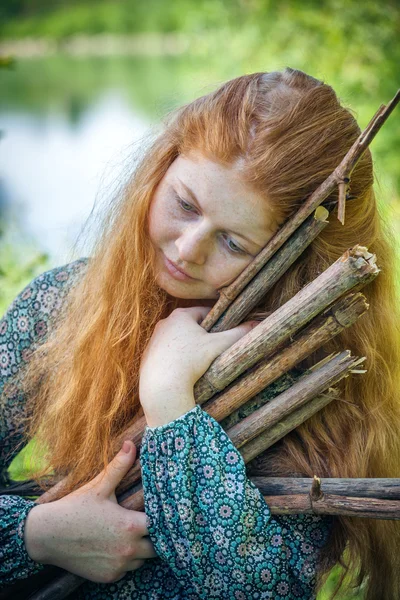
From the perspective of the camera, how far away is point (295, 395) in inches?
65.2

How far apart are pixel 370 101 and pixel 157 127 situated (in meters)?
6.09

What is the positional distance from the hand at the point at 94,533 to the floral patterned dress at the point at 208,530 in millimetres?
45

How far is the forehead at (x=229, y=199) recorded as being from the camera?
5.42 ft

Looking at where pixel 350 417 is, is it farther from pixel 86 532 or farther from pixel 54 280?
pixel 54 280

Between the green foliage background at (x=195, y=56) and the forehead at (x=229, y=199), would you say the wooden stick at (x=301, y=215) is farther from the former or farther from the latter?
the green foliage background at (x=195, y=56)

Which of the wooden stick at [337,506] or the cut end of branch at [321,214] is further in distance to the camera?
A: the cut end of branch at [321,214]

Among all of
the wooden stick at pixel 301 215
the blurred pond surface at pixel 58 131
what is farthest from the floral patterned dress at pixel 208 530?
the blurred pond surface at pixel 58 131

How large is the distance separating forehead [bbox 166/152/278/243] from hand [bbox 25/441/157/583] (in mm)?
646

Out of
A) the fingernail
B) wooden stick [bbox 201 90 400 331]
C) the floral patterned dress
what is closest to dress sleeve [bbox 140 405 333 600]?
the floral patterned dress

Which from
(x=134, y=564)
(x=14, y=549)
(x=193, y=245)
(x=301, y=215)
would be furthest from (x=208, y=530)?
(x=301, y=215)

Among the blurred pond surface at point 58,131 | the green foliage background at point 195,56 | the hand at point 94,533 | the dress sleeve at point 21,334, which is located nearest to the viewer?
the hand at point 94,533

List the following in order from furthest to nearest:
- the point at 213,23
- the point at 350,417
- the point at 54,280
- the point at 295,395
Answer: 1. the point at 213,23
2. the point at 54,280
3. the point at 350,417
4. the point at 295,395

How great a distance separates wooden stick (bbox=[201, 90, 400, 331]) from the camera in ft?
4.98

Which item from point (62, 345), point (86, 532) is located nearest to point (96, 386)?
point (62, 345)
